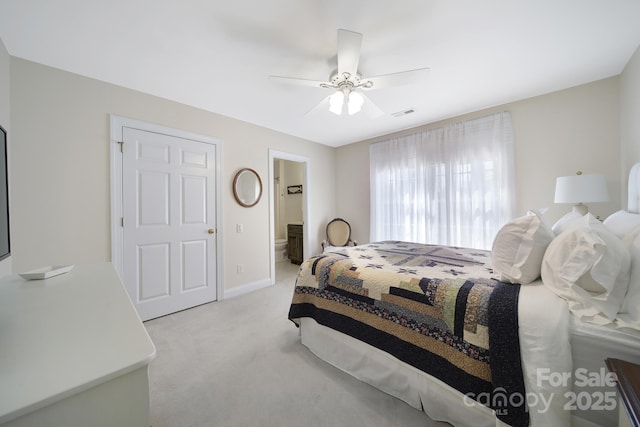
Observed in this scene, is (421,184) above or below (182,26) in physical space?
below

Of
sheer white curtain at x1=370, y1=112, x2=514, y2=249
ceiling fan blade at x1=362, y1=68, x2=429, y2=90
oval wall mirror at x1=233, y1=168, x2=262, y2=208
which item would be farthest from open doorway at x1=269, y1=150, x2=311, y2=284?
ceiling fan blade at x1=362, y1=68, x2=429, y2=90

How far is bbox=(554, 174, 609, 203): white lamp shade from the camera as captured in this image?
2.00 m

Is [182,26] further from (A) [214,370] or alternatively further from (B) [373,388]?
(B) [373,388]

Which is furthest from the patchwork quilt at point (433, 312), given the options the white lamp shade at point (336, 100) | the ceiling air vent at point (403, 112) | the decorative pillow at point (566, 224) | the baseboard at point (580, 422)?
the ceiling air vent at point (403, 112)

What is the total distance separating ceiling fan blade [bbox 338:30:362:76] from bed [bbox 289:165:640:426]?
5.00 ft

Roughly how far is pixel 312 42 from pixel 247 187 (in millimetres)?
2116

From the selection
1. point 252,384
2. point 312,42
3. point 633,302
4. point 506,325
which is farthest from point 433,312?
point 312,42

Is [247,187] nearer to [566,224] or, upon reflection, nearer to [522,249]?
[522,249]

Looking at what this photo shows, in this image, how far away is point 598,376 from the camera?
94cm

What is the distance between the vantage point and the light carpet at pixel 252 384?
1.34m

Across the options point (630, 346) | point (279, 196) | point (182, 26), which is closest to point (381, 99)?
point (182, 26)

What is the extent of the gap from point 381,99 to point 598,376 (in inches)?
106

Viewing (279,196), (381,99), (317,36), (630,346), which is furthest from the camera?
(279,196)

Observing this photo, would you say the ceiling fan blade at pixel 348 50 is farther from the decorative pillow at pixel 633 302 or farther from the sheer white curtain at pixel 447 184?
the sheer white curtain at pixel 447 184
